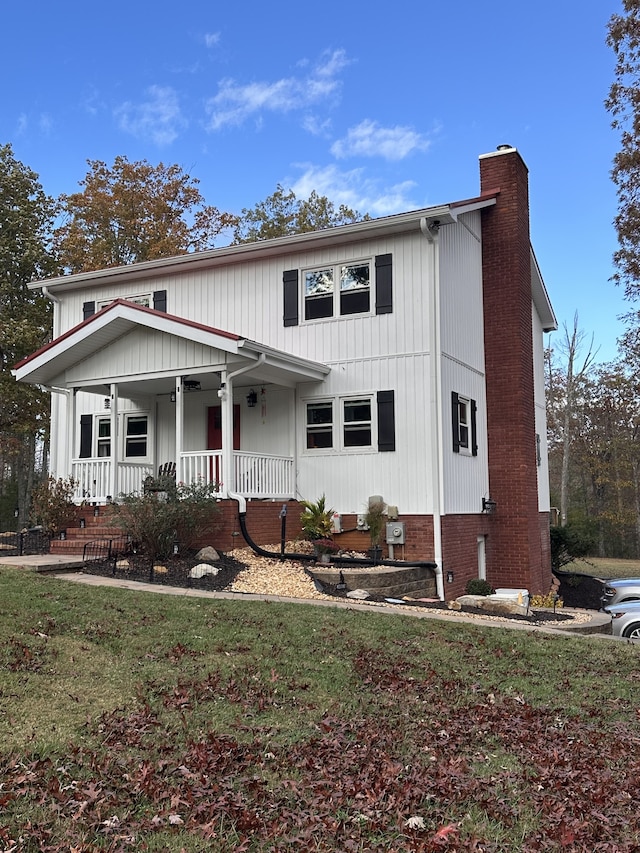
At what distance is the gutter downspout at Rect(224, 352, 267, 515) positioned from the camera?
12.6 meters

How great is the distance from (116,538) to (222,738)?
8.51 meters

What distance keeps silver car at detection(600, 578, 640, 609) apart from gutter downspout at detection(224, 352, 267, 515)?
21.6 feet

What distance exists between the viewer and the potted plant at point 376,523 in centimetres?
1288

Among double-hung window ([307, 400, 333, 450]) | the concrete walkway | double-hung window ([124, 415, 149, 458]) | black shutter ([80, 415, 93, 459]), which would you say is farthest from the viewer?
black shutter ([80, 415, 93, 459])

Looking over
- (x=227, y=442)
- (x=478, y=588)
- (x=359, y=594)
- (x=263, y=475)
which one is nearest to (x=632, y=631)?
(x=478, y=588)

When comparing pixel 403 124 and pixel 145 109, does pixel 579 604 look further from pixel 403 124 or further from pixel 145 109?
pixel 145 109

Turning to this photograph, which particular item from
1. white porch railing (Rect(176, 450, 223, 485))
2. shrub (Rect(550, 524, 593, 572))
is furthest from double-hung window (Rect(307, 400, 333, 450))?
shrub (Rect(550, 524, 593, 572))

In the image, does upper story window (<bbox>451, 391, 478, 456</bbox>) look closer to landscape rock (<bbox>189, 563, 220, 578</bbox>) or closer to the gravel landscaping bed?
the gravel landscaping bed

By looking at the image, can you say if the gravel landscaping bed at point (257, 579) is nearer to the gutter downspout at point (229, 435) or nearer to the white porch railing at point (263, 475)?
the gutter downspout at point (229, 435)

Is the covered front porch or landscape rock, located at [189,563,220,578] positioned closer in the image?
landscape rock, located at [189,563,220,578]

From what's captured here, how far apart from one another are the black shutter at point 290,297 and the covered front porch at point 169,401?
1326 mm

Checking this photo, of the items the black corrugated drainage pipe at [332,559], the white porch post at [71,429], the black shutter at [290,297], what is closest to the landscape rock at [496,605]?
the black corrugated drainage pipe at [332,559]

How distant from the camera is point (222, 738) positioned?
4.61m

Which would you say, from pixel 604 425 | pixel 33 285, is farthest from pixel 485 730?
pixel 604 425
